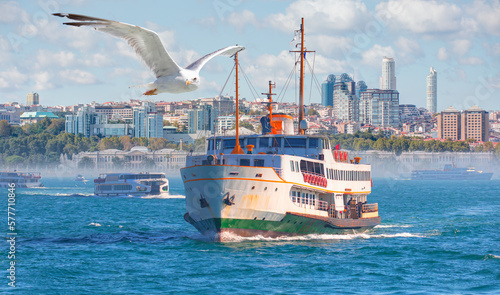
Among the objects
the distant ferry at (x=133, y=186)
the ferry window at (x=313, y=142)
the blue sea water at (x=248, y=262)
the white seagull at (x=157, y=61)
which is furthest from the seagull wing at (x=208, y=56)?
the distant ferry at (x=133, y=186)

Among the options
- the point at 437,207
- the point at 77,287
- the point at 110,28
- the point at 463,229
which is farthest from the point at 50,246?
the point at 437,207

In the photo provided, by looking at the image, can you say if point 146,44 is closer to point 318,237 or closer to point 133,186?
point 318,237

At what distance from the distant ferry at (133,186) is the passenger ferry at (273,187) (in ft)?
186

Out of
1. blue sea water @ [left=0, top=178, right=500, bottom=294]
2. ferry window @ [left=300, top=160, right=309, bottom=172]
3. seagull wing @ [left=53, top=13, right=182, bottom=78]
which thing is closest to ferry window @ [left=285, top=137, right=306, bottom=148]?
ferry window @ [left=300, top=160, right=309, bottom=172]

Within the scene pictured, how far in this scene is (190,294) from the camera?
2745cm

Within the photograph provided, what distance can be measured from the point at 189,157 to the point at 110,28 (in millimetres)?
21286

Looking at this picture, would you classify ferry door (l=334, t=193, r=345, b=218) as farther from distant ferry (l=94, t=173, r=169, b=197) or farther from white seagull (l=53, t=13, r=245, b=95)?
distant ferry (l=94, t=173, r=169, b=197)

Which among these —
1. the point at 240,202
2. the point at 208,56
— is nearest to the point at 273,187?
the point at 240,202

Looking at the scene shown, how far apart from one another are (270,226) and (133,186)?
6396 cm

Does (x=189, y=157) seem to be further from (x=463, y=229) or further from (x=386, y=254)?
(x=463, y=229)

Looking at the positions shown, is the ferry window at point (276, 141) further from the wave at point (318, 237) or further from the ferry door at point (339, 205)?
the wave at point (318, 237)

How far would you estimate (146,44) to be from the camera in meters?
21.4

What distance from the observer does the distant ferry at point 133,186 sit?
100 m

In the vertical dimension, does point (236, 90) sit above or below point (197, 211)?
above
